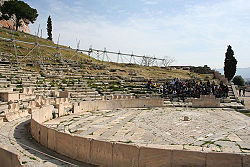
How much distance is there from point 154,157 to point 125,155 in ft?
2.32

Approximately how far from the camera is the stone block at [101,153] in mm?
5746

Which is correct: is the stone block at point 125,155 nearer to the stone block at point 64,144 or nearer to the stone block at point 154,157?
the stone block at point 154,157

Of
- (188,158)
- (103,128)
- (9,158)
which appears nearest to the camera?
(9,158)

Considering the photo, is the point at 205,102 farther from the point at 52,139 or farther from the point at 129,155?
the point at 129,155

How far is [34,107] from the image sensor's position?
1246cm

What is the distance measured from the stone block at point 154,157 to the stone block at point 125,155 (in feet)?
0.47

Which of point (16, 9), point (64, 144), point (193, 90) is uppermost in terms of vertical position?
point (16, 9)

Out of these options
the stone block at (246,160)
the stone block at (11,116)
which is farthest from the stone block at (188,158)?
the stone block at (11,116)

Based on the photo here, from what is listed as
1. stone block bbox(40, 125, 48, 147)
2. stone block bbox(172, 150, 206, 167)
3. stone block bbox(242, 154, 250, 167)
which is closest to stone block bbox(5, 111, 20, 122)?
stone block bbox(40, 125, 48, 147)

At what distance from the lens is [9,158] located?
484 centimetres

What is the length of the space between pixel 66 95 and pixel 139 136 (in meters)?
10.2

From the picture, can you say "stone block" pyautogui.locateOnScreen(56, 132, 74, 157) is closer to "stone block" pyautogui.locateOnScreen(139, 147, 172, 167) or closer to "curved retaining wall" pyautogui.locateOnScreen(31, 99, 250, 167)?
"curved retaining wall" pyautogui.locateOnScreen(31, 99, 250, 167)

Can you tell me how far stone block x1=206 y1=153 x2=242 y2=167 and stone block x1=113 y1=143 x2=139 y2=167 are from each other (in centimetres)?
164

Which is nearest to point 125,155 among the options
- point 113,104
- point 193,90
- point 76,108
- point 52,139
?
point 52,139
